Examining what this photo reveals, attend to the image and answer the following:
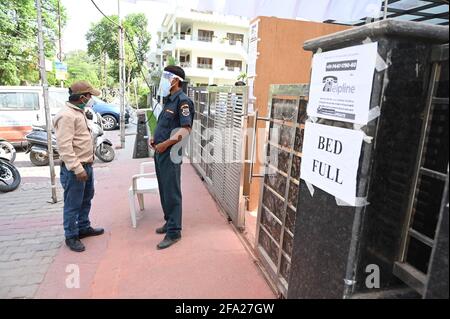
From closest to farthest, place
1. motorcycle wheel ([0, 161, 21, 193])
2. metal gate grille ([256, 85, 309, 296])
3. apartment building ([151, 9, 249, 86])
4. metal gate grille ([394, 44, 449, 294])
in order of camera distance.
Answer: metal gate grille ([394, 44, 449, 294]) → metal gate grille ([256, 85, 309, 296]) → motorcycle wheel ([0, 161, 21, 193]) → apartment building ([151, 9, 249, 86])

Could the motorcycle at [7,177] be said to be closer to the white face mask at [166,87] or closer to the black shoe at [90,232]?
the black shoe at [90,232]

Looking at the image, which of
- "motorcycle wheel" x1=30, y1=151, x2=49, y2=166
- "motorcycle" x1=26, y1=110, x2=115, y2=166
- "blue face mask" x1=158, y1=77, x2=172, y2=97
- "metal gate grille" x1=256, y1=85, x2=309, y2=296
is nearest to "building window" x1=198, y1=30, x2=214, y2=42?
"motorcycle" x1=26, y1=110, x2=115, y2=166

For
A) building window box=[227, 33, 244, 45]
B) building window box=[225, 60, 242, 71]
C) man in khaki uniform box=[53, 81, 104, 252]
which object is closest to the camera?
man in khaki uniform box=[53, 81, 104, 252]

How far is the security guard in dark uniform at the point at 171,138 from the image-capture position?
10.9 feet

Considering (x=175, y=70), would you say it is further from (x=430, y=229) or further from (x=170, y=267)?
(x=430, y=229)

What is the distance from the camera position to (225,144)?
4359 millimetres

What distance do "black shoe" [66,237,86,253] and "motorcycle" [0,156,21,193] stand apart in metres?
2.90

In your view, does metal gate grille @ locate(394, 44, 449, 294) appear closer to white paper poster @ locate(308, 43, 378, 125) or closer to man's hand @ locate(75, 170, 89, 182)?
white paper poster @ locate(308, 43, 378, 125)

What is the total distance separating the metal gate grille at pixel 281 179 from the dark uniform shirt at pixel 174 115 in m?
0.94

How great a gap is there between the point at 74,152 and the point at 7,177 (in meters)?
3.25

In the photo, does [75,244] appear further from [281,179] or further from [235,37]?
[235,37]

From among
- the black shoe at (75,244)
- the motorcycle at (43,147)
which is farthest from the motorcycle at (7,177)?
the black shoe at (75,244)

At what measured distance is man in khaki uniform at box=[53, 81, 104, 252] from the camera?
3215mm
